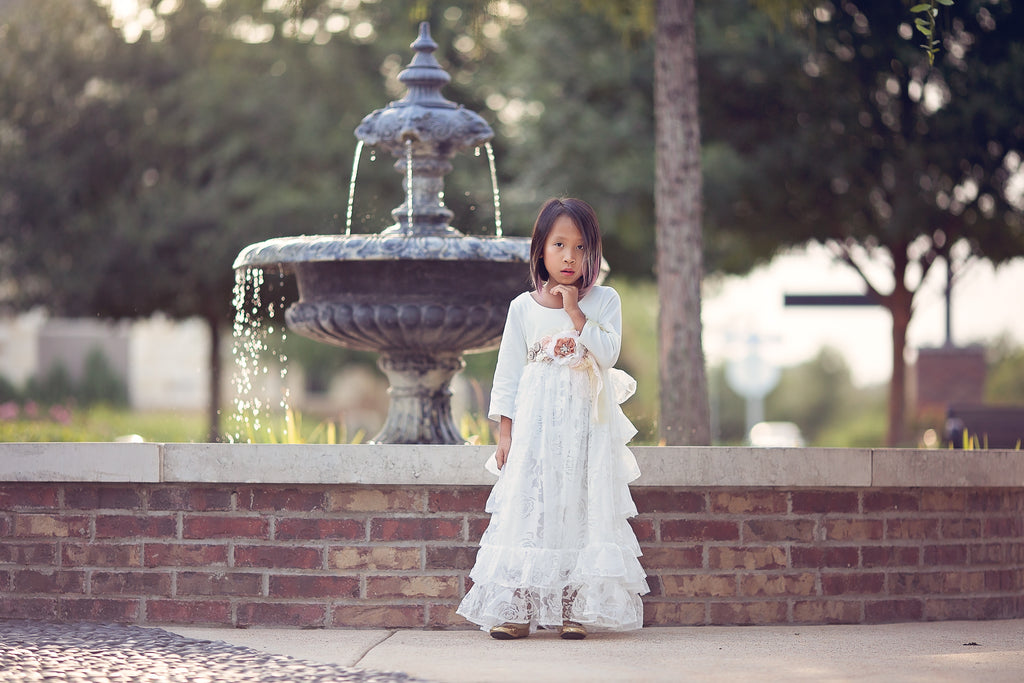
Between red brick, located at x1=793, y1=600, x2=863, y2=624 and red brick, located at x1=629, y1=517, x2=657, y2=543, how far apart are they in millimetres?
652

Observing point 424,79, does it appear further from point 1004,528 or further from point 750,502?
point 1004,528

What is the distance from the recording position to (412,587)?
16.7ft

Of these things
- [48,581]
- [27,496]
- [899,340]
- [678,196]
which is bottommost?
[48,581]

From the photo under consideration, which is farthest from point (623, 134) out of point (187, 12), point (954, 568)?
point (954, 568)

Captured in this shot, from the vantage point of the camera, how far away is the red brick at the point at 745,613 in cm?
519

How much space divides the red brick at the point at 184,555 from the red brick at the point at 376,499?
47 centimetres

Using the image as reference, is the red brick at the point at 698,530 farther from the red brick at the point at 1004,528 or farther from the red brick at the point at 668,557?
the red brick at the point at 1004,528

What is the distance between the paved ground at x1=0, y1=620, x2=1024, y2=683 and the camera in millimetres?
4137

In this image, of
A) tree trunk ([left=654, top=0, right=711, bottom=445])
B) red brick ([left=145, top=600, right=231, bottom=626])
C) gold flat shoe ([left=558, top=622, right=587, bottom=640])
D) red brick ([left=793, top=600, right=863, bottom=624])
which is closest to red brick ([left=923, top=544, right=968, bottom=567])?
red brick ([left=793, top=600, right=863, bottom=624])

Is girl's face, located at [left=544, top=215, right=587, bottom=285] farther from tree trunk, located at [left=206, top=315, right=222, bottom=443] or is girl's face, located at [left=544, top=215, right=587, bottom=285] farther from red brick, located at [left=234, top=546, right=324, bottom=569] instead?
tree trunk, located at [left=206, top=315, right=222, bottom=443]

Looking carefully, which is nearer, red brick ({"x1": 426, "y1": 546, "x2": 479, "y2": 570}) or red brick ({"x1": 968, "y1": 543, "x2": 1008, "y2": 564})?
red brick ({"x1": 426, "y1": 546, "x2": 479, "y2": 570})

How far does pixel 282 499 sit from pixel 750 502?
184 centimetres

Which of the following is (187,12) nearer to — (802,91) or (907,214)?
(802,91)

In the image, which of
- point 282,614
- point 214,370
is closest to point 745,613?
point 282,614
